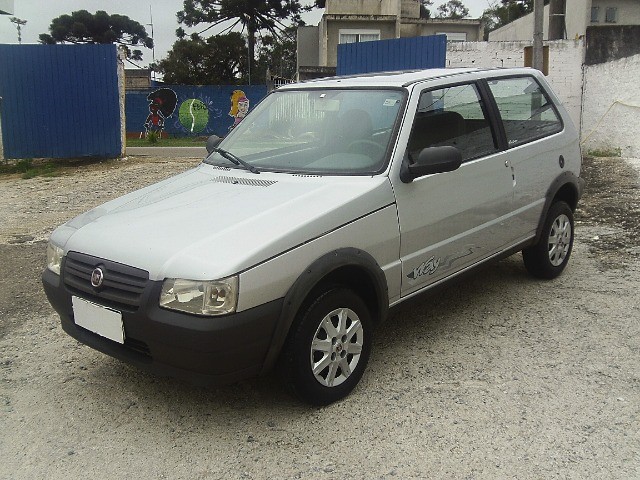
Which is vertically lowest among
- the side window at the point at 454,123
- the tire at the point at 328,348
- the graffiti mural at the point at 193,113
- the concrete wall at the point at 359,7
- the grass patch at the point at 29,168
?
the tire at the point at 328,348

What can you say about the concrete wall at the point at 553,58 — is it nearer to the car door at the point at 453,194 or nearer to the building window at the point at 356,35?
the car door at the point at 453,194

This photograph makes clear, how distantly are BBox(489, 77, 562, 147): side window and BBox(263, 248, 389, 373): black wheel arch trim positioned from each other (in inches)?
70.5

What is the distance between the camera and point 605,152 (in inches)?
491

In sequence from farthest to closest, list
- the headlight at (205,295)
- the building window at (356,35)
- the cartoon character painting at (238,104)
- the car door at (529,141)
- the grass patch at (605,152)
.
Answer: the building window at (356,35) → the cartoon character painting at (238,104) → the grass patch at (605,152) → the car door at (529,141) → the headlight at (205,295)

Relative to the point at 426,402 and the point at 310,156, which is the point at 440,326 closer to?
the point at 426,402

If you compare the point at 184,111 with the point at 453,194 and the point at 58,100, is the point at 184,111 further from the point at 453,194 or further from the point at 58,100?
the point at 453,194

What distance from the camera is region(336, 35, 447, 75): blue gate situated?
12633 millimetres

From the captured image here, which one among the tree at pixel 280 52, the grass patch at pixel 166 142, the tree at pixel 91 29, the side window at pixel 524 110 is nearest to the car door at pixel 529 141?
the side window at pixel 524 110

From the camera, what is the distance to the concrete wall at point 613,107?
11883mm

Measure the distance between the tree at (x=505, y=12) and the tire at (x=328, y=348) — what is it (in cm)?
4860

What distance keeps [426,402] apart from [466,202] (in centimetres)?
138

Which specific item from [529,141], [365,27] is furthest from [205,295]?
[365,27]

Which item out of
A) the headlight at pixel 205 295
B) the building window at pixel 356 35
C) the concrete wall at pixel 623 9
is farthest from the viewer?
the building window at pixel 356 35

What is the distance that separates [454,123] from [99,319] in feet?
8.37
